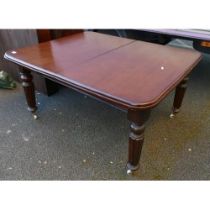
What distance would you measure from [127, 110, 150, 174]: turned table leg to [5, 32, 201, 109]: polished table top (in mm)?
72

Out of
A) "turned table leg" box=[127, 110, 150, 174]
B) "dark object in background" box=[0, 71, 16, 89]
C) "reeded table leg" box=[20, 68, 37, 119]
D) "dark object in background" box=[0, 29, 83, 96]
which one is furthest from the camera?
"dark object in background" box=[0, 71, 16, 89]

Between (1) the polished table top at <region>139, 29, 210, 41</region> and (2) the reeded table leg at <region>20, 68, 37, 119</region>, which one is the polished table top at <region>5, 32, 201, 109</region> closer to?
(2) the reeded table leg at <region>20, 68, 37, 119</region>

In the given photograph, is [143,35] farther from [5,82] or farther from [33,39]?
[5,82]

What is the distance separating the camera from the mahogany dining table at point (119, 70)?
2.93 feet

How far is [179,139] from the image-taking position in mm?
1343

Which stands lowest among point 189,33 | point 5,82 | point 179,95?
point 5,82

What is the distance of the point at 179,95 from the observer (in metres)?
1.43

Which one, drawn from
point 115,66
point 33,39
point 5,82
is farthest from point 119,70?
point 5,82

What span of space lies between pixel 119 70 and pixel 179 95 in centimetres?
56

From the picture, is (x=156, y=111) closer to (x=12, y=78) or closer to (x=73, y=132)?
(x=73, y=132)

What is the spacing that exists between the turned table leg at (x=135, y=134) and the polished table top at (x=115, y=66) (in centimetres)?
7

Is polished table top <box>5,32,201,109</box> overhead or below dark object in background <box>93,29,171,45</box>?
overhead

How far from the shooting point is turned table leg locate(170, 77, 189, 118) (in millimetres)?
1354

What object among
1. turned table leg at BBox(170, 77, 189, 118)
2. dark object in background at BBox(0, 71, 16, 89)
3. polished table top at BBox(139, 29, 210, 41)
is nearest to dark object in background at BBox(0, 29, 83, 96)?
dark object in background at BBox(0, 71, 16, 89)
